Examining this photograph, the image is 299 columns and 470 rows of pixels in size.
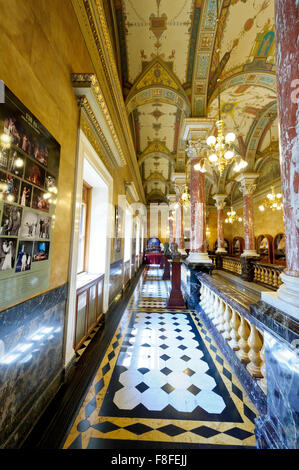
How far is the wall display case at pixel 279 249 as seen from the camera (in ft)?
34.5

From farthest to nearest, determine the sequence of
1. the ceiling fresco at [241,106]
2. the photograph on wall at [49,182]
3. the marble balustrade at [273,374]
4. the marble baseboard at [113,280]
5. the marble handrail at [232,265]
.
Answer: the marble handrail at [232,265] < the ceiling fresco at [241,106] < the marble baseboard at [113,280] < the photograph on wall at [49,182] < the marble balustrade at [273,374]

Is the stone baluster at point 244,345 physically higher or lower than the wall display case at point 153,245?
lower

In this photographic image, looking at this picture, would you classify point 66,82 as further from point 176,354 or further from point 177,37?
point 177,37

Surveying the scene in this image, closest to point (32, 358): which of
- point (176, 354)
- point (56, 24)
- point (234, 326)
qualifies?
point (176, 354)

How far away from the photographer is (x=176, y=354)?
2.64m

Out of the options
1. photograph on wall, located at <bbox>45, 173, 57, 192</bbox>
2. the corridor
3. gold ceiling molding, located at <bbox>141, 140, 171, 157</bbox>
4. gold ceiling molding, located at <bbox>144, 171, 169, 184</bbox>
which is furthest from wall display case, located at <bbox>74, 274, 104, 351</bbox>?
gold ceiling molding, located at <bbox>144, 171, 169, 184</bbox>

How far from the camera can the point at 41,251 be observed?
1.59 meters

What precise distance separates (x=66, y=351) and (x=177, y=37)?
7.03 m

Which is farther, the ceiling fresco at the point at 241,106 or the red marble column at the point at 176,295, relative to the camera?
the ceiling fresco at the point at 241,106

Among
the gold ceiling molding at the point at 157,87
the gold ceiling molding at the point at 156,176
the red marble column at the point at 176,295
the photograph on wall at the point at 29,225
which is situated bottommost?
the red marble column at the point at 176,295

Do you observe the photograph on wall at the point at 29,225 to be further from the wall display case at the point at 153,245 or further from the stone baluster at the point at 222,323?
the wall display case at the point at 153,245

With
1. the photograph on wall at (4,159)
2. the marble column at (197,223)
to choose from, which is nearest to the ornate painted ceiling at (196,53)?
the marble column at (197,223)

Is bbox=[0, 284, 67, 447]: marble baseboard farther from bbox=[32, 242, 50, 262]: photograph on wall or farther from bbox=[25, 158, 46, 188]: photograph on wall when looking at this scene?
bbox=[25, 158, 46, 188]: photograph on wall

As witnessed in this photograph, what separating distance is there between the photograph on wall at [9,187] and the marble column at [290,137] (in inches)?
74.8
